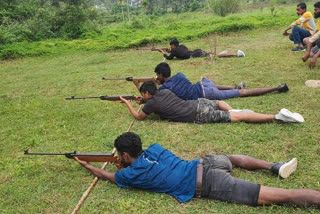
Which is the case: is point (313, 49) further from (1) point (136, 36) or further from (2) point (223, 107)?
(1) point (136, 36)

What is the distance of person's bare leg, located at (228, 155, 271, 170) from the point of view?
11.9 ft

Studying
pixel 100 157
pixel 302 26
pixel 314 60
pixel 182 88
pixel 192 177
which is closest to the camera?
pixel 192 177

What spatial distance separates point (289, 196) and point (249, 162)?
0.75 meters

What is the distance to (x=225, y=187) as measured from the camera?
124 inches

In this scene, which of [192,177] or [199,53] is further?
[199,53]

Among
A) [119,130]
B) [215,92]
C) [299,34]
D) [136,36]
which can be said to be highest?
[299,34]

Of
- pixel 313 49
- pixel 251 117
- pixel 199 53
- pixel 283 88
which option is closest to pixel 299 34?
pixel 313 49

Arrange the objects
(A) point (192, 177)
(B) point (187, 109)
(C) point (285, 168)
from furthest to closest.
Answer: (B) point (187, 109)
(C) point (285, 168)
(A) point (192, 177)

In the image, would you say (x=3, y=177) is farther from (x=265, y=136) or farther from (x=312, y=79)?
(x=312, y=79)

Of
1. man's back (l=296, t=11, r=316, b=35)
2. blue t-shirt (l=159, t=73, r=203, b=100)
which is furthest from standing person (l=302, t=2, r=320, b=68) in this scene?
blue t-shirt (l=159, t=73, r=203, b=100)

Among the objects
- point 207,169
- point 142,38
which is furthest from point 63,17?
point 207,169

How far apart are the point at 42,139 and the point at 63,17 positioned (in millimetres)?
12630

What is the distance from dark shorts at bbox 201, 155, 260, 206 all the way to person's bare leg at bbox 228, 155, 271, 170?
43 cm

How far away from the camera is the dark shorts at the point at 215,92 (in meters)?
5.98
